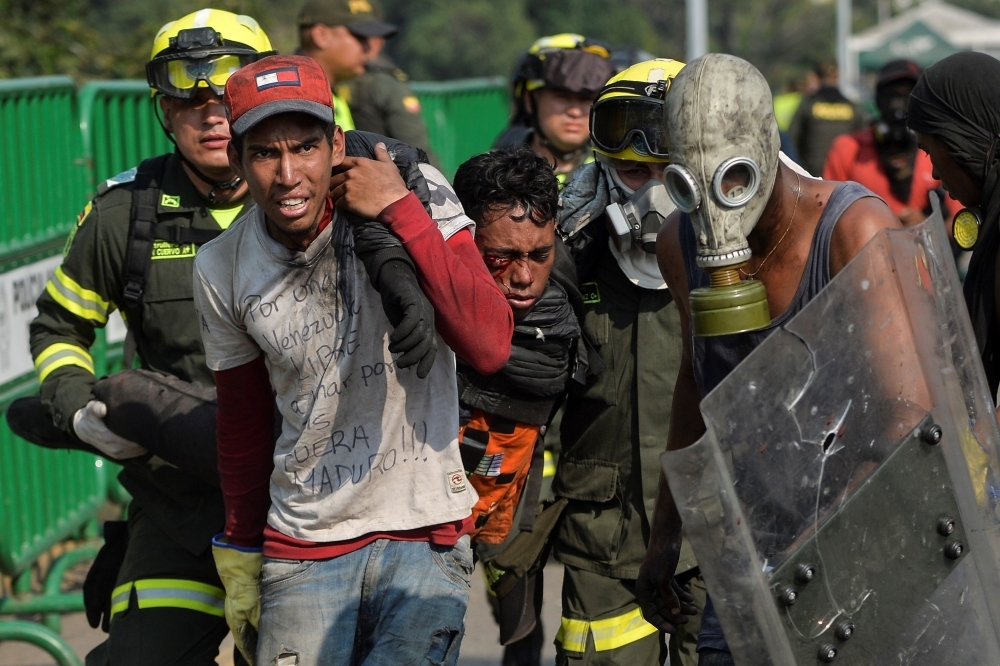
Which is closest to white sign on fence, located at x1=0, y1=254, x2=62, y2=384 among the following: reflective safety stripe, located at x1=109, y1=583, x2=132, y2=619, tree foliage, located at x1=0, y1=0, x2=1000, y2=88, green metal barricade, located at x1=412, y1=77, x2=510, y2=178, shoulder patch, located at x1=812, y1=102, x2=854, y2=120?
reflective safety stripe, located at x1=109, y1=583, x2=132, y2=619

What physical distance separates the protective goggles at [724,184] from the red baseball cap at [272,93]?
97 cm

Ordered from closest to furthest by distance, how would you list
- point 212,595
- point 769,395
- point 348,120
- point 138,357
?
point 769,395 < point 212,595 < point 138,357 < point 348,120

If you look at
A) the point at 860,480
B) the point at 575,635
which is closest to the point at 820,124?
the point at 575,635

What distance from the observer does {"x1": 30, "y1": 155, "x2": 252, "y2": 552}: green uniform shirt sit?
13.1ft

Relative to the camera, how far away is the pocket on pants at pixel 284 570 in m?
3.08

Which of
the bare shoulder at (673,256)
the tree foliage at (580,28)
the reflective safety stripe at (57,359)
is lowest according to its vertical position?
the tree foliage at (580,28)

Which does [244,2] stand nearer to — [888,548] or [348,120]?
[348,120]

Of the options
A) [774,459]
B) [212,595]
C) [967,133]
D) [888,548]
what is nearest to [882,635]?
[888,548]

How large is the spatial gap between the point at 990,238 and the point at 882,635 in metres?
1.53

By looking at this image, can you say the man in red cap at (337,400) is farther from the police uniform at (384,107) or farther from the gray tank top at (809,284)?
the police uniform at (384,107)

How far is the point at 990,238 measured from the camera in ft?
10.9

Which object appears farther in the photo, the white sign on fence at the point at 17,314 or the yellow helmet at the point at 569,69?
the yellow helmet at the point at 569,69

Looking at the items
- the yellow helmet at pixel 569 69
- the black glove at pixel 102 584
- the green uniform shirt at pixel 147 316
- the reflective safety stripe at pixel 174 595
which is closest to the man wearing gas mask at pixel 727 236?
the reflective safety stripe at pixel 174 595

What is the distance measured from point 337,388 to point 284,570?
442 millimetres
